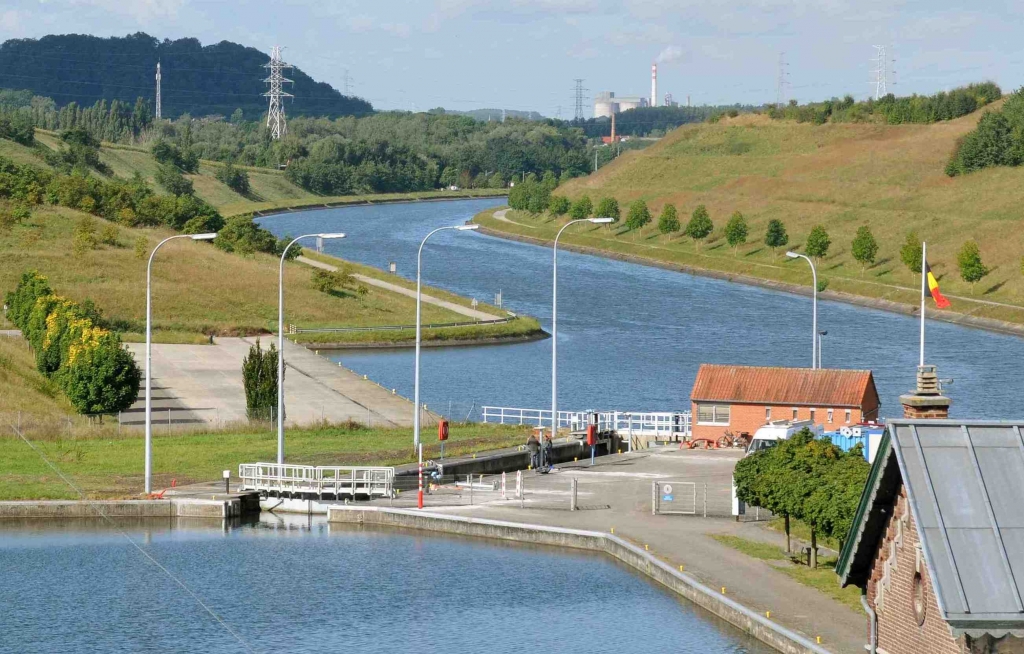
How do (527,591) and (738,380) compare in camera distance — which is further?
(738,380)

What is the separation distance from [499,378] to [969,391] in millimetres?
24944

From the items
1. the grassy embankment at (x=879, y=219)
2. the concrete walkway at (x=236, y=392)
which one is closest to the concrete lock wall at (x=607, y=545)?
the concrete walkway at (x=236, y=392)

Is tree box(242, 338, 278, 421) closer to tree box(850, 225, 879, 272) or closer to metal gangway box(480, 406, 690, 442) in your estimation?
metal gangway box(480, 406, 690, 442)

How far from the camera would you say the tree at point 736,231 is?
537ft

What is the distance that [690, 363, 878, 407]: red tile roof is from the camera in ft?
187

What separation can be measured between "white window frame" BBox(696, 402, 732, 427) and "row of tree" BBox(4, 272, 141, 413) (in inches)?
874

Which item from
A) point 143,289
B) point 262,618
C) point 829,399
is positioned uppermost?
point 143,289

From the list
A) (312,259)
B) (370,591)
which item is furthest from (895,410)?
(312,259)

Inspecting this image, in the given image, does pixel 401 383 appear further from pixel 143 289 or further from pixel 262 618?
pixel 262 618

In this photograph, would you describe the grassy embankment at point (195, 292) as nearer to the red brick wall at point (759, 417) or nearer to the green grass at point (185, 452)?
the green grass at point (185, 452)

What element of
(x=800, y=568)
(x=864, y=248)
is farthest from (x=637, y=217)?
(x=800, y=568)

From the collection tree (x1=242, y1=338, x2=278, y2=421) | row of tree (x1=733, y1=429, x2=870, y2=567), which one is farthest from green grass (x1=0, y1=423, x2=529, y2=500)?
row of tree (x1=733, y1=429, x2=870, y2=567)

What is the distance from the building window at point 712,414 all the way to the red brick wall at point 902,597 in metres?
38.0

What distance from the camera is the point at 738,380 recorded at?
58.3 m
